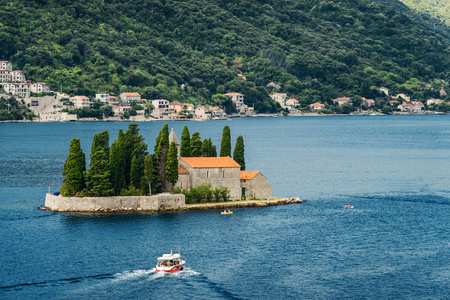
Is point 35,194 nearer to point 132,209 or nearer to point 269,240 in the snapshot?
point 132,209

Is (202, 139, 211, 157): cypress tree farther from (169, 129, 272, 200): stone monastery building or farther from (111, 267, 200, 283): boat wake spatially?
(111, 267, 200, 283): boat wake

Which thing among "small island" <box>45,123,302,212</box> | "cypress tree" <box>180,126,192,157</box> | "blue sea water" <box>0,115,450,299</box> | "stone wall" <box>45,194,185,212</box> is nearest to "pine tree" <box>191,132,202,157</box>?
"cypress tree" <box>180,126,192,157</box>

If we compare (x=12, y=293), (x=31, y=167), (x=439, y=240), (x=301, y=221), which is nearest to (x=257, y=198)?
(x=301, y=221)

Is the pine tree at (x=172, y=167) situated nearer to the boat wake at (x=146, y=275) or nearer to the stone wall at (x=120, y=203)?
the stone wall at (x=120, y=203)

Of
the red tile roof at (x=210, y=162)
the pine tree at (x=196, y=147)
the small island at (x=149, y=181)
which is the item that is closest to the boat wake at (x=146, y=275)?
the small island at (x=149, y=181)

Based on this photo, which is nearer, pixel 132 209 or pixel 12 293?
pixel 12 293

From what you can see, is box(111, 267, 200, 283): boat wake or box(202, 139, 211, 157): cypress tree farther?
box(202, 139, 211, 157): cypress tree
